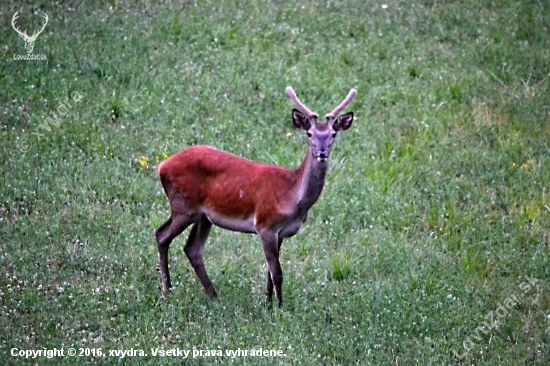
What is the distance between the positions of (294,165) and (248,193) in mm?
2846

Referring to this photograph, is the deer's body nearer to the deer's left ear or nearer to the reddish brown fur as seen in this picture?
the reddish brown fur

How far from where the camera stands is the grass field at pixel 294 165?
8.63m

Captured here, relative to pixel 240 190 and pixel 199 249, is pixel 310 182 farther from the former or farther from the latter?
pixel 199 249

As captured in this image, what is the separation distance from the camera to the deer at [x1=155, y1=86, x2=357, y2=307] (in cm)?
885

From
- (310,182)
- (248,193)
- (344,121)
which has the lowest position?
(248,193)

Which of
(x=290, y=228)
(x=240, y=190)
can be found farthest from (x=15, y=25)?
(x=290, y=228)

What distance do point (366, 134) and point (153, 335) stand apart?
17.8 ft

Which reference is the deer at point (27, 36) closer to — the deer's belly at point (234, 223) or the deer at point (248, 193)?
the deer at point (248, 193)

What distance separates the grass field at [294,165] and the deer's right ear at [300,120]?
171 centimetres

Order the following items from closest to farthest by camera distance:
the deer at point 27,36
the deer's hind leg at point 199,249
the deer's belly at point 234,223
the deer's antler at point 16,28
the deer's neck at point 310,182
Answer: the deer's neck at point 310,182 < the deer's belly at point 234,223 < the deer's hind leg at point 199,249 < the deer at point 27,36 < the deer's antler at point 16,28

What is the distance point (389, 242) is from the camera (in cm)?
1055

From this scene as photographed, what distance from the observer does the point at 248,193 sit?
9102mm

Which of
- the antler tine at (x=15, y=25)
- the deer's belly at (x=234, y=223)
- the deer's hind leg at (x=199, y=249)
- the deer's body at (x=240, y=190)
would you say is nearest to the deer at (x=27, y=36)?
the antler tine at (x=15, y=25)

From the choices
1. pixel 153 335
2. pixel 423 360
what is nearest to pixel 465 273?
pixel 423 360
